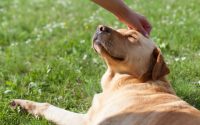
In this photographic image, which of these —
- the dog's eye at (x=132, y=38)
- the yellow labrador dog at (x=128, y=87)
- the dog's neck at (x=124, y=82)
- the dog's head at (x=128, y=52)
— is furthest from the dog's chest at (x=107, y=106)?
the dog's eye at (x=132, y=38)

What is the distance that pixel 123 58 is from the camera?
5348mm

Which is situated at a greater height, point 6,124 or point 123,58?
point 123,58

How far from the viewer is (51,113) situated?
18.6 ft

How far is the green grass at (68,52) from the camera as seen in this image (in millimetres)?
6246

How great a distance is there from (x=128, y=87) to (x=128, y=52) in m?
0.40

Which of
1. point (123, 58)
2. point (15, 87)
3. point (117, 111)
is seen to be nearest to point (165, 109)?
point (117, 111)

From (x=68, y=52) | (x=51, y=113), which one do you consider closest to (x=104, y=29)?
(x=51, y=113)

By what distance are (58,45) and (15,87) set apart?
181 centimetres

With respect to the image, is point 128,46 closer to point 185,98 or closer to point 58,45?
point 185,98

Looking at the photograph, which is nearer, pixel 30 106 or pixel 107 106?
pixel 107 106

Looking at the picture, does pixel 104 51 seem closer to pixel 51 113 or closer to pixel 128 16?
pixel 128 16

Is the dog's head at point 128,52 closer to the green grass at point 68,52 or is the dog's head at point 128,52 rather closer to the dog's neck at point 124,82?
the dog's neck at point 124,82

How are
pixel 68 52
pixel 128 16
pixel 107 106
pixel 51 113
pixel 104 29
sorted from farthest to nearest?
pixel 68 52 < pixel 51 113 < pixel 128 16 < pixel 104 29 < pixel 107 106

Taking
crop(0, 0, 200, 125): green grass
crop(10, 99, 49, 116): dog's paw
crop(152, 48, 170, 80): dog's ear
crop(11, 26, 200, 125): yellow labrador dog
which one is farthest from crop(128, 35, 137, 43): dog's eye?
crop(10, 99, 49, 116): dog's paw
